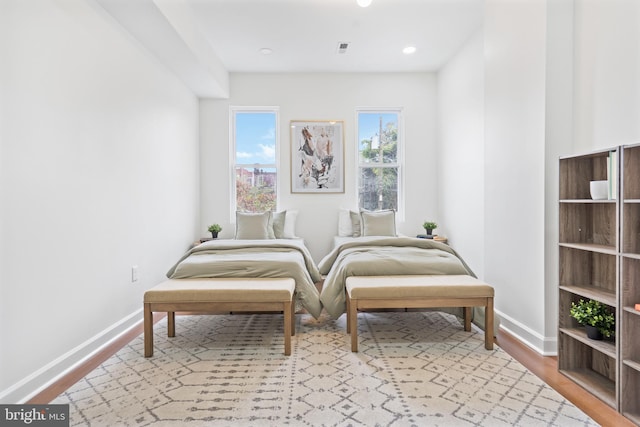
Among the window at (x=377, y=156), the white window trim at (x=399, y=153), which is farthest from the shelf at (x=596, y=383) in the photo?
the window at (x=377, y=156)

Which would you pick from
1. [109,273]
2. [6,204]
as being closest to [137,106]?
[109,273]

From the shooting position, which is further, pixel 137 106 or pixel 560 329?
pixel 137 106

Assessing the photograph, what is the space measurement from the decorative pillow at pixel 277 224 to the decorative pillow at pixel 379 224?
1066 mm

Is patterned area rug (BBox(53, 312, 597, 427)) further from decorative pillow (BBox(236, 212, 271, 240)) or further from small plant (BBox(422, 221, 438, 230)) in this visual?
small plant (BBox(422, 221, 438, 230))

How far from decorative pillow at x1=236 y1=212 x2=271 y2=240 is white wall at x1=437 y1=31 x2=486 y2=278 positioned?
7.78 ft

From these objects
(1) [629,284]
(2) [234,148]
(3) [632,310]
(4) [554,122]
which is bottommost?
(3) [632,310]

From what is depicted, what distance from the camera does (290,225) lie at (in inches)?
195

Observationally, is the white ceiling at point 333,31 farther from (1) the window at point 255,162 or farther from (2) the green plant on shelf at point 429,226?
(2) the green plant on shelf at point 429,226

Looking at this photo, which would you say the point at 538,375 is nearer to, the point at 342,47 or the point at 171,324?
the point at 171,324

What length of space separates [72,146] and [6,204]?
2.14ft

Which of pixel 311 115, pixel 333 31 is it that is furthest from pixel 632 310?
pixel 311 115

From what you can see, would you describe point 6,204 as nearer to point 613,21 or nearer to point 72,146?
point 72,146

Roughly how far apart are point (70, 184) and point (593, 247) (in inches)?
123

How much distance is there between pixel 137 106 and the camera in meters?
3.25
